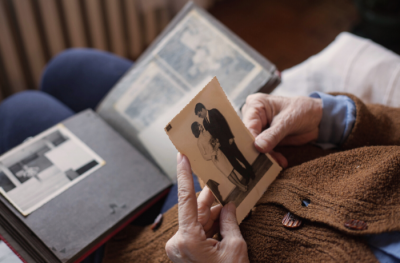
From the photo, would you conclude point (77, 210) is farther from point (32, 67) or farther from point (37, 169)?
point (32, 67)

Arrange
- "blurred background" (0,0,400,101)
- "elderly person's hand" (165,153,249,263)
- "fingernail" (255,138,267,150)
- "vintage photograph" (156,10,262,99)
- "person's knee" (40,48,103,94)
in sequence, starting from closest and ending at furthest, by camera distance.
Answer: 1. "elderly person's hand" (165,153,249,263)
2. "fingernail" (255,138,267,150)
3. "vintage photograph" (156,10,262,99)
4. "person's knee" (40,48,103,94)
5. "blurred background" (0,0,400,101)

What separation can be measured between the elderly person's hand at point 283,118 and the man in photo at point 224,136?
7 centimetres

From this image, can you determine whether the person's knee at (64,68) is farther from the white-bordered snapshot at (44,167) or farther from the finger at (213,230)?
the finger at (213,230)

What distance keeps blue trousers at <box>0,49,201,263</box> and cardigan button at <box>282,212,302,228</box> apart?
64 cm

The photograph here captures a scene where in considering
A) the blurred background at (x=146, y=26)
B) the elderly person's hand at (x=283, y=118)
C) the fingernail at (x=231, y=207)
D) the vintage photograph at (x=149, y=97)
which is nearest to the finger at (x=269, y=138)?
the elderly person's hand at (x=283, y=118)

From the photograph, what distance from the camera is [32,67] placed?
137 cm

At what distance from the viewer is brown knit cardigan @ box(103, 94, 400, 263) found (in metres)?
0.45

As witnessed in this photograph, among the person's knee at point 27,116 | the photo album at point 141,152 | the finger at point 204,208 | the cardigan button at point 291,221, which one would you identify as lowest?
the cardigan button at point 291,221

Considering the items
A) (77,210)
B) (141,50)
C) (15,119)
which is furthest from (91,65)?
(141,50)

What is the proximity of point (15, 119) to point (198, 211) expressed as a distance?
61cm

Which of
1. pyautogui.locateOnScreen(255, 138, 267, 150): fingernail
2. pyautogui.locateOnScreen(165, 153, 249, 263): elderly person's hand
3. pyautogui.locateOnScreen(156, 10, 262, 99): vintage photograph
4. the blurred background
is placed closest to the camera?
pyautogui.locateOnScreen(165, 153, 249, 263): elderly person's hand

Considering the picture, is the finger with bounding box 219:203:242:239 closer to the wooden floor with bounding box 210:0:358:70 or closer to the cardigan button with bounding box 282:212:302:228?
the cardigan button with bounding box 282:212:302:228

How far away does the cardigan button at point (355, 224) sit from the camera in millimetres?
438

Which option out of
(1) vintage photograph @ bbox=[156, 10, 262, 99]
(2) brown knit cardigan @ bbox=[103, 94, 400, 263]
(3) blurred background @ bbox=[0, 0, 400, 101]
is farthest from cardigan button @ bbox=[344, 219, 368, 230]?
(3) blurred background @ bbox=[0, 0, 400, 101]
